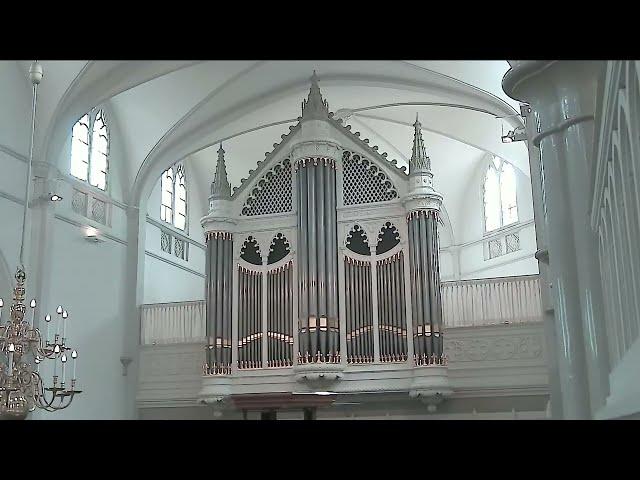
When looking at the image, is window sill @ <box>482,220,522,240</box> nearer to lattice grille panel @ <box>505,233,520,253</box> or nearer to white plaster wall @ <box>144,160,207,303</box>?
lattice grille panel @ <box>505,233,520,253</box>

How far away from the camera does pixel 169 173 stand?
48.7ft

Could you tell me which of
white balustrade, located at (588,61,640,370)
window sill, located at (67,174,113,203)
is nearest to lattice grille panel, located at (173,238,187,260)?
window sill, located at (67,174,113,203)

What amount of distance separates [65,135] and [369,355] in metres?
5.11

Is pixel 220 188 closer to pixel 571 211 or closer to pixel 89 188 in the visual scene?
pixel 89 188

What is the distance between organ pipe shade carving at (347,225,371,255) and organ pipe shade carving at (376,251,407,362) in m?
0.34

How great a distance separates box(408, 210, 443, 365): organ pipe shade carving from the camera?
10.6m

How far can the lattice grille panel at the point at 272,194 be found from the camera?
12.0 m

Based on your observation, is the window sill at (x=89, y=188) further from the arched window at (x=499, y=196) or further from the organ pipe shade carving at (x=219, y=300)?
the arched window at (x=499, y=196)

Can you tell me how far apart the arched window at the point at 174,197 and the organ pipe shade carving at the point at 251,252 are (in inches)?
115

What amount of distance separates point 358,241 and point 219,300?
2.18 m

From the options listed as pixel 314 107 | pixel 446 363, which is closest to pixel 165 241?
pixel 314 107

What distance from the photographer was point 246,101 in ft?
43.5
